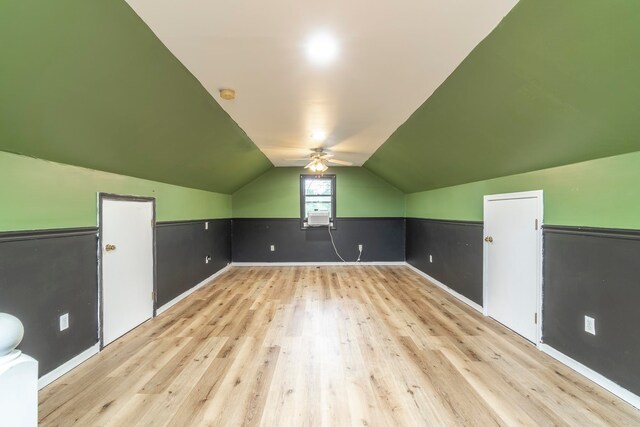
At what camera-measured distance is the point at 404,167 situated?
452 centimetres

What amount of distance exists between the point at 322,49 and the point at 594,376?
9.52 ft

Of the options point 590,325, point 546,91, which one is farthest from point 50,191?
point 590,325

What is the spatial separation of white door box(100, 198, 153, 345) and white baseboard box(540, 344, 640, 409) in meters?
3.83

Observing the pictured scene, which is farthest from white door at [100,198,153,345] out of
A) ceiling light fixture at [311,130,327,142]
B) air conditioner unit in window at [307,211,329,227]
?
air conditioner unit in window at [307,211,329,227]

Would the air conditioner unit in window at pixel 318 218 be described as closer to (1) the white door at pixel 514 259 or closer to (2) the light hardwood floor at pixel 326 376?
(2) the light hardwood floor at pixel 326 376

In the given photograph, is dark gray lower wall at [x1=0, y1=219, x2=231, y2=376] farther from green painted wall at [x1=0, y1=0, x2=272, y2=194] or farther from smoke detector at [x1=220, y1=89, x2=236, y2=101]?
smoke detector at [x1=220, y1=89, x2=236, y2=101]

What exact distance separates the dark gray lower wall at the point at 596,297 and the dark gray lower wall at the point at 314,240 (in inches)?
148

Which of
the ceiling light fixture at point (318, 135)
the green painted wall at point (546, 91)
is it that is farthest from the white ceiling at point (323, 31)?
the ceiling light fixture at point (318, 135)

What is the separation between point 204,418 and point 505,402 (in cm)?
185

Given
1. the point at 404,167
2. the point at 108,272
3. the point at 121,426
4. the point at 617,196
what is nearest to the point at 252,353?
the point at 121,426

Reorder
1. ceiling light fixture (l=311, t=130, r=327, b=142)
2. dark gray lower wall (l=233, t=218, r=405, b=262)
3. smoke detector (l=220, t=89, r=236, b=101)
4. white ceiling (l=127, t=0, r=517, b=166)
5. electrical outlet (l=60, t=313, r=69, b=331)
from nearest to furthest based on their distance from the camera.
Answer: white ceiling (l=127, t=0, r=517, b=166) → electrical outlet (l=60, t=313, r=69, b=331) → smoke detector (l=220, t=89, r=236, b=101) → ceiling light fixture (l=311, t=130, r=327, b=142) → dark gray lower wall (l=233, t=218, r=405, b=262)

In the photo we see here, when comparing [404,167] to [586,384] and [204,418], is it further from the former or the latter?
[204,418]

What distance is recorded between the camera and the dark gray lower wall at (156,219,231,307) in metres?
3.35

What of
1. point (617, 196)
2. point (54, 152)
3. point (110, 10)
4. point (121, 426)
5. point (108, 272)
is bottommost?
point (121, 426)
